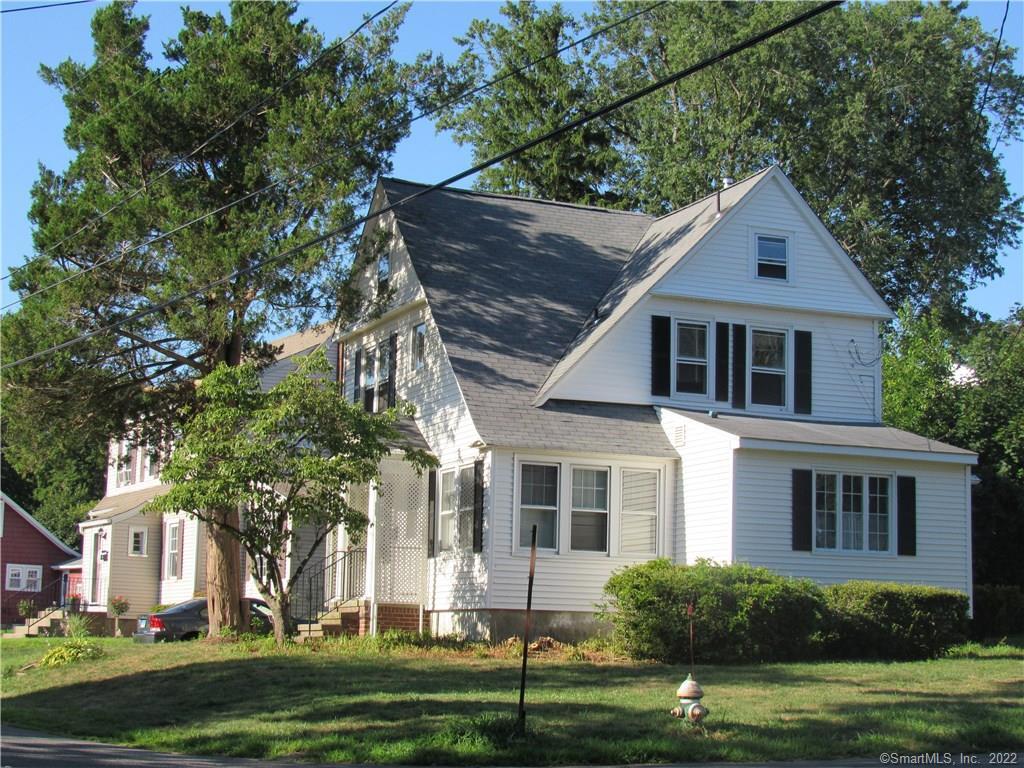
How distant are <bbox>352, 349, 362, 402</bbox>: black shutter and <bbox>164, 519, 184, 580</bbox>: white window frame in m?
12.3

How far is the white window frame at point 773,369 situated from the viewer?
26.3 meters

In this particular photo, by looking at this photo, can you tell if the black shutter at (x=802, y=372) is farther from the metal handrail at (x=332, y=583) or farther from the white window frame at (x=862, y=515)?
the metal handrail at (x=332, y=583)

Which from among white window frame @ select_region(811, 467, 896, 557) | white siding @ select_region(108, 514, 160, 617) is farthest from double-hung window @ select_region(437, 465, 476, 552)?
white siding @ select_region(108, 514, 160, 617)

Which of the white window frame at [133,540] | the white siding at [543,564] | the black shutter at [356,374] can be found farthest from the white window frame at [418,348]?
the white window frame at [133,540]

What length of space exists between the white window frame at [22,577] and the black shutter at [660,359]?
34.2 m

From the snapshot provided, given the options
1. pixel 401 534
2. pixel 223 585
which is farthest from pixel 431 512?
pixel 223 585

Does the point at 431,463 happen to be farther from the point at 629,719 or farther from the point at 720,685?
the point at 629,719

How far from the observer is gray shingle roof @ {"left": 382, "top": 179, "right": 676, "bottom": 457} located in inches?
955

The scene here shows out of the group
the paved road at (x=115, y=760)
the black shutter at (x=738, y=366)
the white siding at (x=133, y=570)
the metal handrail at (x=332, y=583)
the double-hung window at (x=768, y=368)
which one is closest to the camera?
the paved road at (x=115, y=760)

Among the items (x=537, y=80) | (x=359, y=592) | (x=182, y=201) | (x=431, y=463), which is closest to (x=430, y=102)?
(x=182, y=201)

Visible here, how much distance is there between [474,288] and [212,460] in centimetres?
744

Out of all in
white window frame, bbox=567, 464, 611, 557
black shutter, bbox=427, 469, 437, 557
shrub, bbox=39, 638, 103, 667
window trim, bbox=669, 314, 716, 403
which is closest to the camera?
white window frame, bbox=567, 464, 611, 557

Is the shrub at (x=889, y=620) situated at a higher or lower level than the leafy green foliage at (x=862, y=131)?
lower

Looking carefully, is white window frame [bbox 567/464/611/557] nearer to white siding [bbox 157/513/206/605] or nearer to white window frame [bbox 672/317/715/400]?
white window frame [bbox 672/317/715/400]
